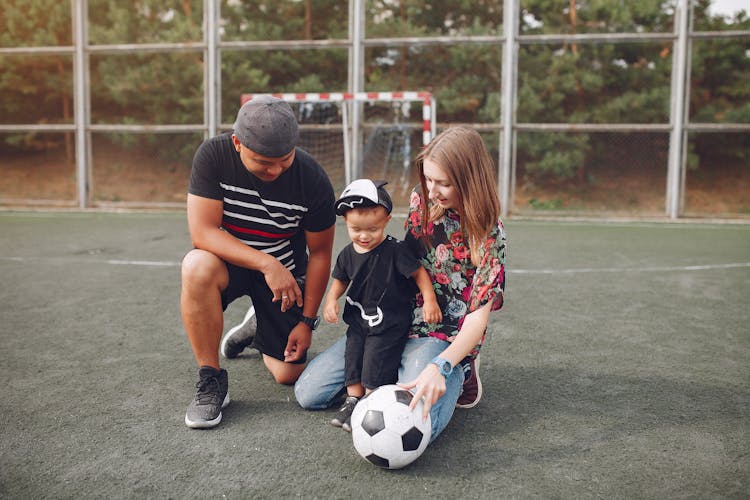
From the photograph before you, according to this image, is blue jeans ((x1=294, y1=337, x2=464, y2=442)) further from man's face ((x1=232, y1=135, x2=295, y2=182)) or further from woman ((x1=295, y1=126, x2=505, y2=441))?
man's face ((x1=232, y1=135, x2=295, y2=182))

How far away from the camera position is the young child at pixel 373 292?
2.58 meters

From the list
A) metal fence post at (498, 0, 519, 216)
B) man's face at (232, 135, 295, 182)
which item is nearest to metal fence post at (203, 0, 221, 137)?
metal fence post at (498, 0, 519, 216)

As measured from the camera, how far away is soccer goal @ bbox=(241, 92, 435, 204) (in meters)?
10.0

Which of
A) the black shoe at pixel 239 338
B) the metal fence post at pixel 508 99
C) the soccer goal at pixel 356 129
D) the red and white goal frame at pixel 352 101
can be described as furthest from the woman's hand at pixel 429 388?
the metal fence post at pixel 508 99

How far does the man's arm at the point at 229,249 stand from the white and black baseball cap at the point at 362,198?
35cm

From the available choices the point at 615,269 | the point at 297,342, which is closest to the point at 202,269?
the point at 297,342

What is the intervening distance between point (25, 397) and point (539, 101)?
13.6m

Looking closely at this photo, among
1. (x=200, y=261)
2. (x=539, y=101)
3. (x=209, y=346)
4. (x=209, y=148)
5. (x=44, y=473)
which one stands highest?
(x=539, y=101)

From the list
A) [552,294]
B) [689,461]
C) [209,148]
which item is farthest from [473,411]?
[552,294]

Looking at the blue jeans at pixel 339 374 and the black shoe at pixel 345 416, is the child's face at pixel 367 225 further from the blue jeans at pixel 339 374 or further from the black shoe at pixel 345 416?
the black shoe at pixel 345 416

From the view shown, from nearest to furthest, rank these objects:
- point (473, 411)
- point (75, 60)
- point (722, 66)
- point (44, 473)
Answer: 1. point (44, 473)
2. point (473, 411)
3. point (75, 60)
4. point (722, 66)

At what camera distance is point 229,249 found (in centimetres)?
273

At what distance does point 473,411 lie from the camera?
105 inches

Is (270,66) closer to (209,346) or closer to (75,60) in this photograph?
(75,60)
